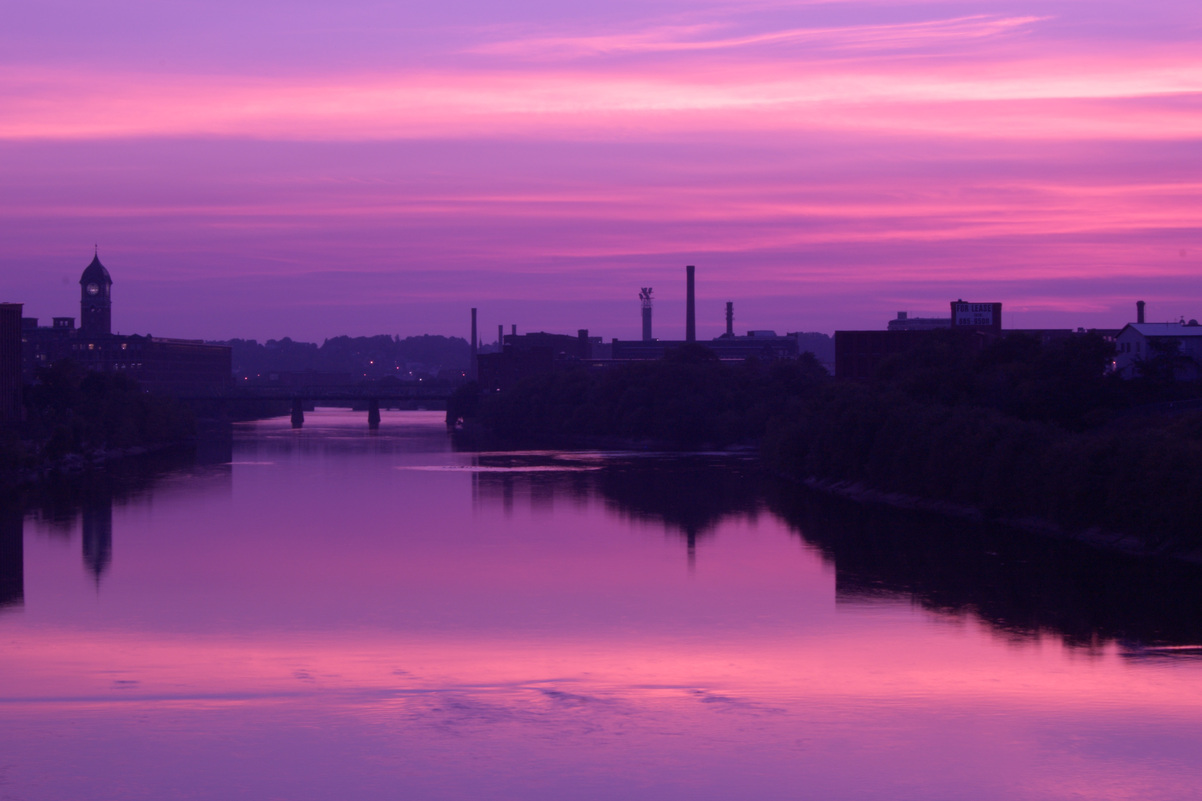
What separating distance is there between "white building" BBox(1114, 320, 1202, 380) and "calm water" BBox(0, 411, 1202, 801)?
23213 millimetres

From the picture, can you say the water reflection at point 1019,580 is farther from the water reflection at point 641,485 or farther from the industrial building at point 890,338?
the industrial building at point 890,338

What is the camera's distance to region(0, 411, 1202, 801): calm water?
20.0 m

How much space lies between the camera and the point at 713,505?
208 ft

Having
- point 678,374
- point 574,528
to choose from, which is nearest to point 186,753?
point 574,528

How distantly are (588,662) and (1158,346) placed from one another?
51442 millimetres

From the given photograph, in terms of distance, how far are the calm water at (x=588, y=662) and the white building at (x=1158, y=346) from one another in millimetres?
23213

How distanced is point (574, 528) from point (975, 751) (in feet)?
109

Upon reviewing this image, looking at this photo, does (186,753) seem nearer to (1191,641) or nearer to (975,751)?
(975,751)

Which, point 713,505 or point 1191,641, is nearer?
point 1191,641

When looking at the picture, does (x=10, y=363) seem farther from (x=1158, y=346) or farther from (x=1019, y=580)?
(x=1019, y=580)

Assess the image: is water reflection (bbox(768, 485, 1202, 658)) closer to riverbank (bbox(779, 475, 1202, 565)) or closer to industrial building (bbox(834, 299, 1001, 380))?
riverbank (bbox(779, 475, 1202, 565))

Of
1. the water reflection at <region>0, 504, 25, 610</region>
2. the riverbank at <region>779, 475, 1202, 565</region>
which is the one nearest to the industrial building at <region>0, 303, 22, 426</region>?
the water reflection at <region>0, 504, 25, 610</region>

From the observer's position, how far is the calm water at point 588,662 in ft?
65.7

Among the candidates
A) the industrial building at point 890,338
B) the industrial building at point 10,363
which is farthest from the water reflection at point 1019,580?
the industrial building at point 10,363
